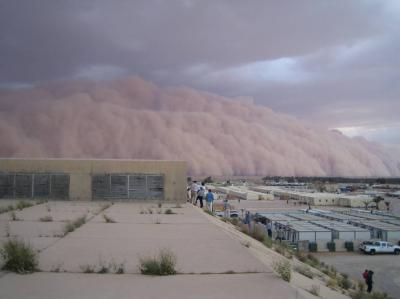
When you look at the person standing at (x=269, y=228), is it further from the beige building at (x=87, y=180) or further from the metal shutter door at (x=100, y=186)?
the metal shutter door at (x=100, y=186)

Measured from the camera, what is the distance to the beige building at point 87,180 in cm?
1372

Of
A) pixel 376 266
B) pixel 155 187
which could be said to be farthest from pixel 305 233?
pixel 155 187

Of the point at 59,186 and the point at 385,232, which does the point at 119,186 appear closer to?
the point at 59,186

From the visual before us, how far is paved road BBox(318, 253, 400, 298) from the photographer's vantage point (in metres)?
12.5

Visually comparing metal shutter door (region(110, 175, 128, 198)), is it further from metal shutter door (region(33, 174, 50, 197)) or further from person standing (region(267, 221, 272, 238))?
person standing (region(267, 221, 272, 238))

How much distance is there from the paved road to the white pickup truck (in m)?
0.32

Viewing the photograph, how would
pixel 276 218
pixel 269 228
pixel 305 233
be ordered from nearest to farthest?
pixel 305 233 < pixel 269 228 < pixel 276 218

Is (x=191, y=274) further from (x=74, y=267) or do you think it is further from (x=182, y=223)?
(x=182, y=223)

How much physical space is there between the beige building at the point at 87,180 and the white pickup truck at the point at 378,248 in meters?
8.30

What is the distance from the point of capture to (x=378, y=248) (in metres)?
17.5

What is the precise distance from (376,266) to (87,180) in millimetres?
10113

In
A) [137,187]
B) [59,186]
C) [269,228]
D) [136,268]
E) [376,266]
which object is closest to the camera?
[136,268]

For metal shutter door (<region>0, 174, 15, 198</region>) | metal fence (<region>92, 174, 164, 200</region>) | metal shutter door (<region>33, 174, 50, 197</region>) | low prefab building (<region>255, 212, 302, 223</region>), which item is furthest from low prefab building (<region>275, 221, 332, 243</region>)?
metal shutter door (<region>0, 174, 15, 198</region>)

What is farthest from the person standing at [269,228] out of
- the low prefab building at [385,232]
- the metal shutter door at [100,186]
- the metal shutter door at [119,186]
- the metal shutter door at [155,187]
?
the metal shutter door at [100,186]
